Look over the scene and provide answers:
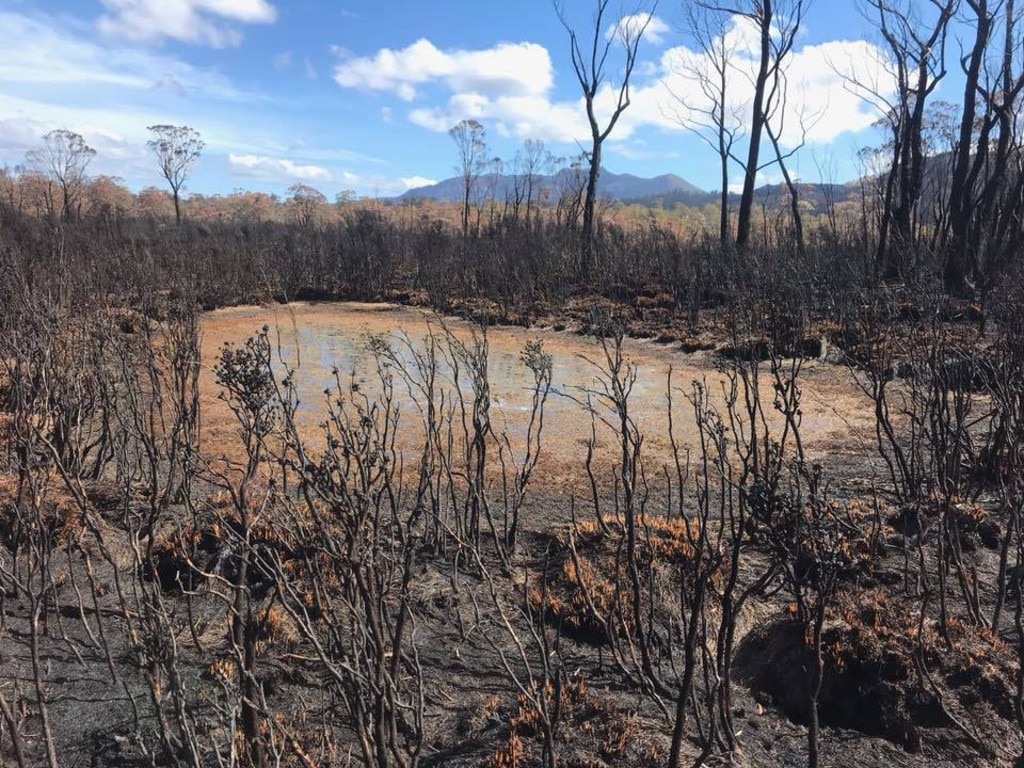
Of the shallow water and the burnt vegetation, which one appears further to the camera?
the shallow water

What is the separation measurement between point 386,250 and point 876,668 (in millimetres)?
19402

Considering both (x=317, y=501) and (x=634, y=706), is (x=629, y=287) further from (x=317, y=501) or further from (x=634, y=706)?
(x=634, y=706)

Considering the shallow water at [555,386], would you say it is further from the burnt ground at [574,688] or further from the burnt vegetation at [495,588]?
the burnt ground at [574,688]

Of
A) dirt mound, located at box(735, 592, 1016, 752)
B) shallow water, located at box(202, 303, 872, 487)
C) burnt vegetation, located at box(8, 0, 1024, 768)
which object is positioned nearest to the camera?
burnt vegetation, located at box(8, 0, 1024, 768)

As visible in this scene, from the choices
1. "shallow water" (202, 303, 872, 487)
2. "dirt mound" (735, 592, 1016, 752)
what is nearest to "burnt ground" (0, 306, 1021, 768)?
"dirt mound" (735, 592, 1016, 752)

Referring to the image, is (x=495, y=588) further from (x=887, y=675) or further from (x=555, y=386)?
(x=555, y=386)

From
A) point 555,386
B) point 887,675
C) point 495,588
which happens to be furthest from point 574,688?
point 555,386

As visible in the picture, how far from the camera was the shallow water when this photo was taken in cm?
674

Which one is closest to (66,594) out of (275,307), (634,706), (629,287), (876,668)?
(634,706)

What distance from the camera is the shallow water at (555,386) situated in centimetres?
674

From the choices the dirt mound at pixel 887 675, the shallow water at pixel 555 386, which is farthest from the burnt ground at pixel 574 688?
the shallow water at pixel 555 386

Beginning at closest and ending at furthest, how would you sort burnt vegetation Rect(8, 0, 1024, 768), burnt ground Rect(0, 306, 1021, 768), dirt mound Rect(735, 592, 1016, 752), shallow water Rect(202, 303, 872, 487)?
burnt vegetation Rect(8, 0, 1024, 768)
burnt ground Rect(0, 306, 1021, 768)
dirt mound Rect(735, 592, 1016, 752)
shallow water Rect(202, 303, 872, 487)

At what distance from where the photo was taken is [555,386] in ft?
31.1

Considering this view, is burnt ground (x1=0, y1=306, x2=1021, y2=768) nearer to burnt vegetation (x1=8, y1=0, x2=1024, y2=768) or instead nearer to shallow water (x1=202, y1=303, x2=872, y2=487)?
burnt vegetation (x1=8, y1=0, x2=1024, y2=768)
